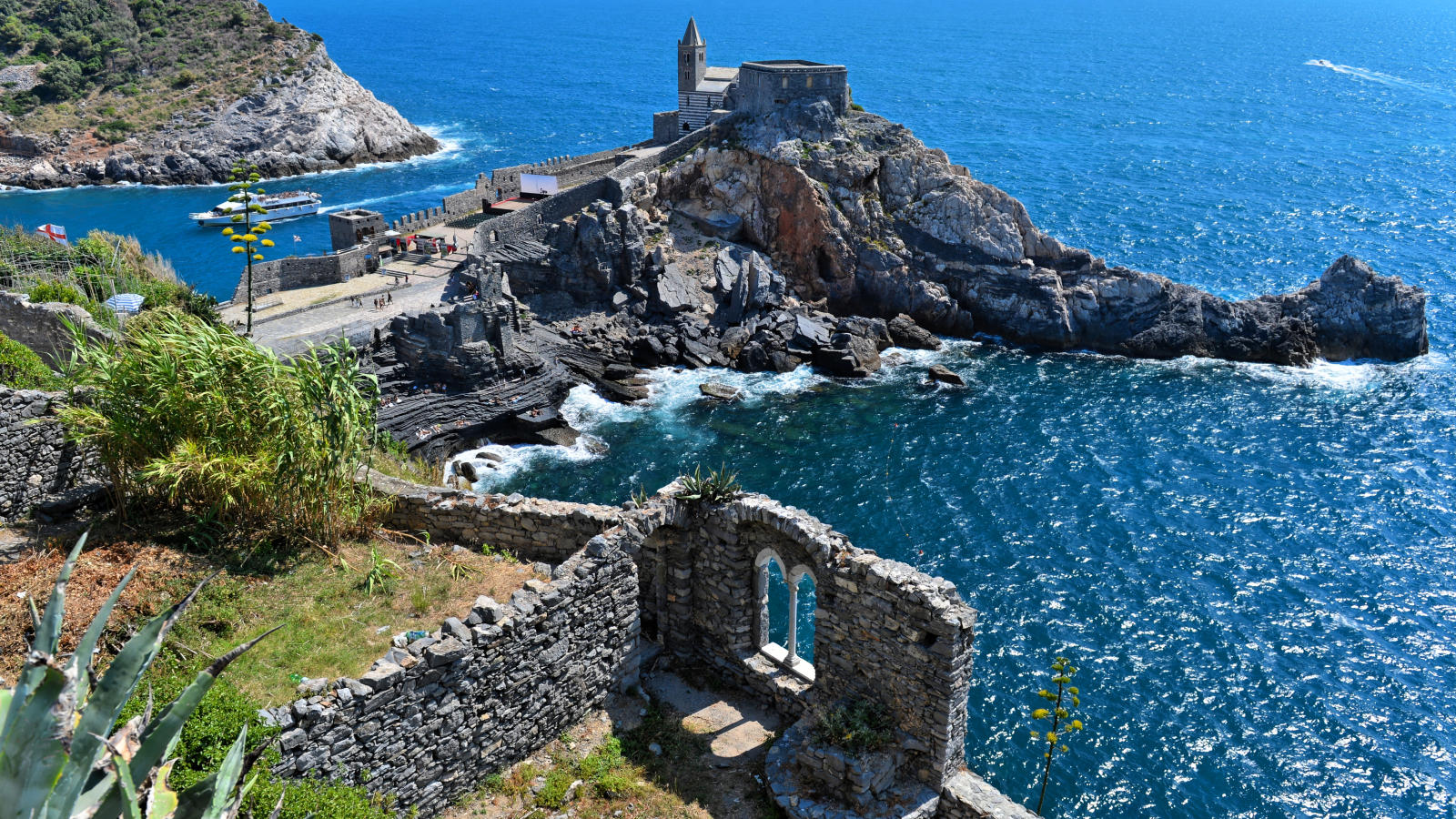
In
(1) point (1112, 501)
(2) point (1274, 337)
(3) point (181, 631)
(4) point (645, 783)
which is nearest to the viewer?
(3) point (181, 631)

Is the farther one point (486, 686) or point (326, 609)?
point (326, 609)

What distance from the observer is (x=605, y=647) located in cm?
1997

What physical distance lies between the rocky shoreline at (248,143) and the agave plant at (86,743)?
101749mm

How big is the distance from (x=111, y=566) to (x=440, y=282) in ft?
138

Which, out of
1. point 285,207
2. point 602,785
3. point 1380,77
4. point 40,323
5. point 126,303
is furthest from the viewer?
point 1380,77

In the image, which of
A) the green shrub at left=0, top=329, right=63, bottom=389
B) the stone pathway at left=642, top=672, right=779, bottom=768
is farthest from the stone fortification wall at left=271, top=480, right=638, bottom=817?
the green shrub at left=0, top=329, right=63, bottom=389

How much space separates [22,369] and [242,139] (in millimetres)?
85057

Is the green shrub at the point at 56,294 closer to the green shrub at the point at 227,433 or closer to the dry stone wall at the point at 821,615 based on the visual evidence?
the green shrub at the point at 227,433

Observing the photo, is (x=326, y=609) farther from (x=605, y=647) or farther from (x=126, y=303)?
(x=126, y=303)

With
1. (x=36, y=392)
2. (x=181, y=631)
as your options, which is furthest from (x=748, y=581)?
(x=36, y=392)

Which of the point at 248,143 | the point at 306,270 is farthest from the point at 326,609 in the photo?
the point at 248,143

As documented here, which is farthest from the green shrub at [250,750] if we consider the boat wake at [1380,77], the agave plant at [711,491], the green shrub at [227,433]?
the boat wake at [1380,77]

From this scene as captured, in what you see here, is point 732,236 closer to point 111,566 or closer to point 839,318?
point 839,318

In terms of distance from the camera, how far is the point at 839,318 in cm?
6438
